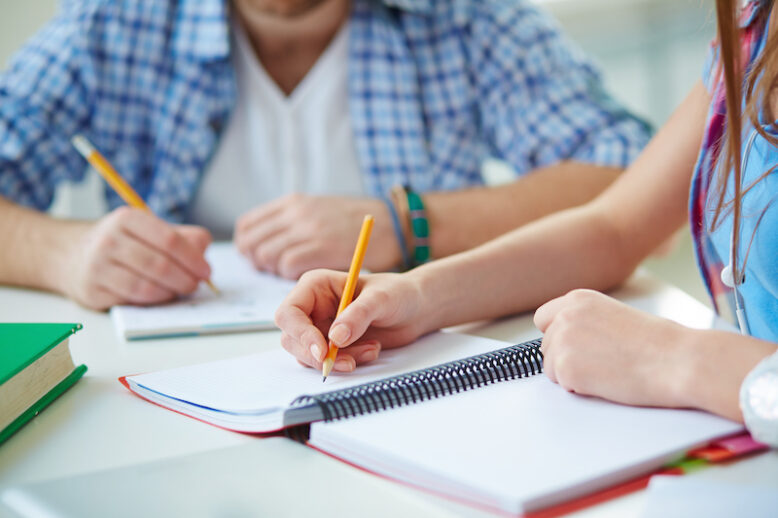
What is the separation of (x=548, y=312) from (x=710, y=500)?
0.21 meters

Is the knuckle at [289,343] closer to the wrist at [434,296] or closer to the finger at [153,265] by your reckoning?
the wrist at [434,296]

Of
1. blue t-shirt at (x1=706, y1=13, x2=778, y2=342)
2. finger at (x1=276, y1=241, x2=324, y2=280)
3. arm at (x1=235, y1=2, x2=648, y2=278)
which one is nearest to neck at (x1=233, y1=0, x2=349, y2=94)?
arm at (x1=235, y1=2, x2=648, y2=278)

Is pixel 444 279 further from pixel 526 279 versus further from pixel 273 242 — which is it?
pixel 273 242

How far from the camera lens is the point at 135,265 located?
85 centimetres

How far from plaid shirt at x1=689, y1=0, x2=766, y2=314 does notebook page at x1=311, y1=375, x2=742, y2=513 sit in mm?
294

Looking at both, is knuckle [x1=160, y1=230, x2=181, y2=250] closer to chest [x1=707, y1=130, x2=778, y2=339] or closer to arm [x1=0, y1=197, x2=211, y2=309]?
arm [x1=0, y1=197, x2=211, y2=309]

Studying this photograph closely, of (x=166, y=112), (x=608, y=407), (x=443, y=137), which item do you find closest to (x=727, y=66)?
(x=608, y=407)

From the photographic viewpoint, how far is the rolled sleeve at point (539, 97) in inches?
50.2

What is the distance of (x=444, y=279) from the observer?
69cm

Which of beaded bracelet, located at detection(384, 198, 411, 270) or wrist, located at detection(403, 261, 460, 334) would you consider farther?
beaded bracelet, located at detection(384, 198, 411, 270)

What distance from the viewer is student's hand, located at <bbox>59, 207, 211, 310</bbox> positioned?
0.85 m

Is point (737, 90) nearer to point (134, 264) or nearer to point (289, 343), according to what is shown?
point (289, 343)

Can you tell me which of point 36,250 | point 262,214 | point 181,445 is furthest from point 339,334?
point 36,250

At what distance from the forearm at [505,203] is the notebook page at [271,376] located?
0.42 metres
